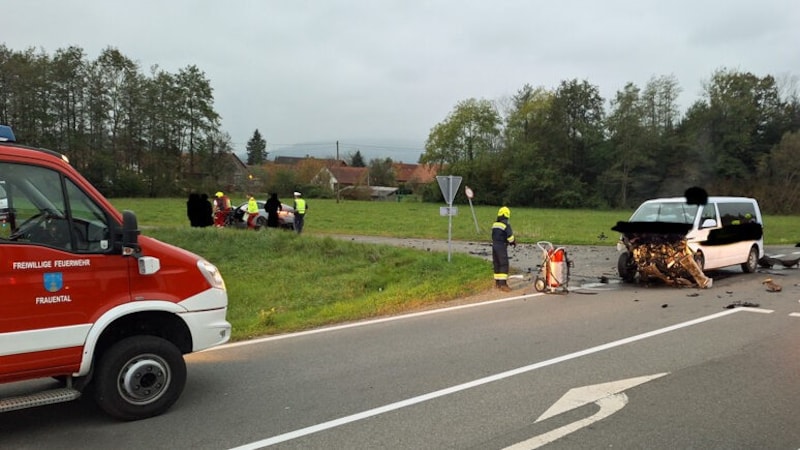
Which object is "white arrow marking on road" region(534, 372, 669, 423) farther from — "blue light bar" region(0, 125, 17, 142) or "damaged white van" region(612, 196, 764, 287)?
"damaged white van" region(612, 196, 764, 287)

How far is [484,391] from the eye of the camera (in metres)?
5.48

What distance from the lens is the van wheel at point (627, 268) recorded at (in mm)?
13148

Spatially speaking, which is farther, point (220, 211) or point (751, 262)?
point (220, 211)

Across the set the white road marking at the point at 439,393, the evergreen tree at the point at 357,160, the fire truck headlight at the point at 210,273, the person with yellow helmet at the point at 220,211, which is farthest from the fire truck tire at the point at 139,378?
the evergreen tree at the point at 357,160

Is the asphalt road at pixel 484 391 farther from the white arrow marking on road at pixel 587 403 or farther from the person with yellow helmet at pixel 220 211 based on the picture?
the person with yellow helmet at pixel 220 211

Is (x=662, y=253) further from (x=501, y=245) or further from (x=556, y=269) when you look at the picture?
(x=501, y=245)

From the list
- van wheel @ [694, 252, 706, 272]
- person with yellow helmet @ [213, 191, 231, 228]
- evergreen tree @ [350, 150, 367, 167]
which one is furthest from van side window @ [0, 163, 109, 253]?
evergreen tree @ [350, 150, 367, 167]

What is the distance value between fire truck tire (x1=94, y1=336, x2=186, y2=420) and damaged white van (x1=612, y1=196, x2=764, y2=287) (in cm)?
1061

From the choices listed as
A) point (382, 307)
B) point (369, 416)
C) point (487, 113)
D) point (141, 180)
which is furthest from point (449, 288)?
point (487, 113)

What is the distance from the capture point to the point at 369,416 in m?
4.88

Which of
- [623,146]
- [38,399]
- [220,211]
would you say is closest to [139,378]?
[38,399]

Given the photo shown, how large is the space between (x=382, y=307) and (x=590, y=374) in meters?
5.07

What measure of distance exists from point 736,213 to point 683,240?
3722 millimetres

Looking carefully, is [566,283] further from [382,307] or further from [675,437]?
[675,437]
